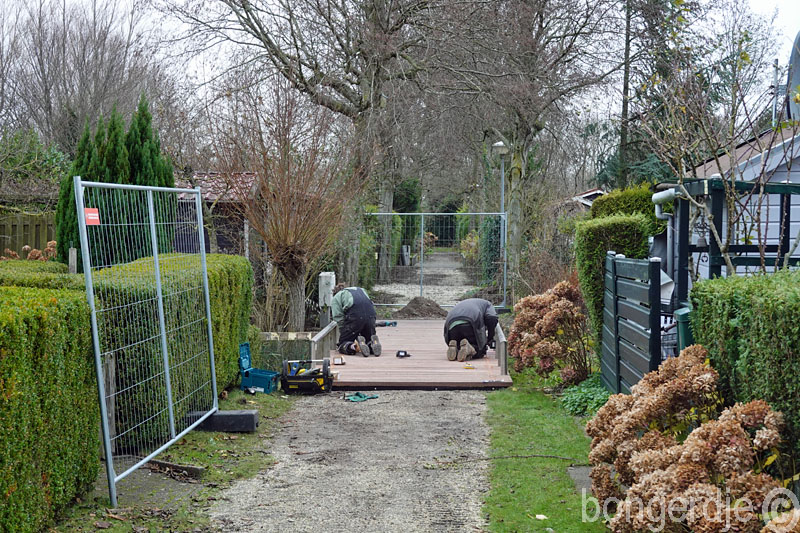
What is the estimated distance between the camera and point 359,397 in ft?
31.8

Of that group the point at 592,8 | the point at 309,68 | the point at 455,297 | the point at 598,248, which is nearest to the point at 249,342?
the point at 598,248

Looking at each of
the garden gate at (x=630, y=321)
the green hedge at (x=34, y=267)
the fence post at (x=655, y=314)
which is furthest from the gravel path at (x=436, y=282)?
the fence post at (x=655, y=314)

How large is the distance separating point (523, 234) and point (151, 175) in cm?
1092

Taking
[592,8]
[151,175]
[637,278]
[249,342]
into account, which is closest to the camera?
[637,278]

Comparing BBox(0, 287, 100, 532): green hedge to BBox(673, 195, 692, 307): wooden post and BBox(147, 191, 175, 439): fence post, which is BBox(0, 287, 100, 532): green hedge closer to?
BBox(147, 191, 175, 439): fence post

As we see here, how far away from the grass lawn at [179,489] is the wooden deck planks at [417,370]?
99.1 inches

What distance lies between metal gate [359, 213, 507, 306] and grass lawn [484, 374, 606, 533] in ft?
30.0

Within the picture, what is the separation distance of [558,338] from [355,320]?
3.57 meters

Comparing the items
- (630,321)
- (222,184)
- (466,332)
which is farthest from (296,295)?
(630,321)

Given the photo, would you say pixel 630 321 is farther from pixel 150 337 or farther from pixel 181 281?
pixel 150 337

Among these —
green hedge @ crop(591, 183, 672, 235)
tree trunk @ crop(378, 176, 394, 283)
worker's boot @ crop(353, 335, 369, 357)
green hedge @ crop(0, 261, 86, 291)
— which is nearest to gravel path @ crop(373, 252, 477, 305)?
tree trunk @ crop(378, 176, 394, 283)

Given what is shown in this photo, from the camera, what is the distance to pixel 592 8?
17.8 m

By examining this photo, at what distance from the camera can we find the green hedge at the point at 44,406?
13.5 ft

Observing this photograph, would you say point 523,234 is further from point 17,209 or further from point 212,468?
point 212,468
